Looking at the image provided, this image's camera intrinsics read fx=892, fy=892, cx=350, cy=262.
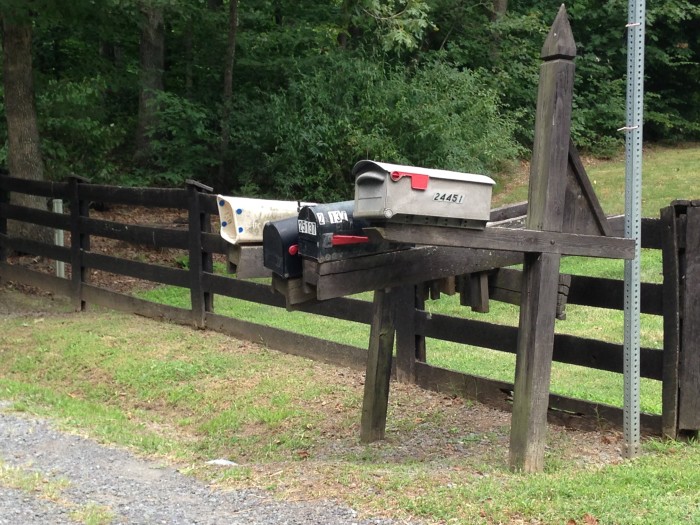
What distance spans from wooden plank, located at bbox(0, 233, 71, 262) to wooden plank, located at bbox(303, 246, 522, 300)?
729 cm

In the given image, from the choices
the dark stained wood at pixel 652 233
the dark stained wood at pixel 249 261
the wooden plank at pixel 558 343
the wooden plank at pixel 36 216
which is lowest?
the wooden plank at pixel 558 343

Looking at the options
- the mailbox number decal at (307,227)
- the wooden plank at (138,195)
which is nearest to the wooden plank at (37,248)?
the wooden plank at (138,195)

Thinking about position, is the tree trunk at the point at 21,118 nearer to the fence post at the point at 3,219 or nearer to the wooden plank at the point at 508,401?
the fence post at the point at 3,219

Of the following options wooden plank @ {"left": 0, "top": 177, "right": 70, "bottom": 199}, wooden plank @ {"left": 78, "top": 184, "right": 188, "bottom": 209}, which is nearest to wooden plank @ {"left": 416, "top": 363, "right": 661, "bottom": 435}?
wooden plank @ {"left": 78, "top": 184, "right": 188, "bottom": 209}

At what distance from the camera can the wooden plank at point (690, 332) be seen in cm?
558

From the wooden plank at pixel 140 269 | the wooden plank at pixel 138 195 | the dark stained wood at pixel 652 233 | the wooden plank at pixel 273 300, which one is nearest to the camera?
the dark stained wood at pixel 652 233

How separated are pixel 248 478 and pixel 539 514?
1733 mm

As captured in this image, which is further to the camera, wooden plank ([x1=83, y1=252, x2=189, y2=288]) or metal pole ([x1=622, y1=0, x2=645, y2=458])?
wooden plank ([x1=83, y1=252, x2=189, y2=288])

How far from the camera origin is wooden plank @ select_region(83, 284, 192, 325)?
32.7ft

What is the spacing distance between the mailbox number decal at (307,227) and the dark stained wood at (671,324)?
231 cm

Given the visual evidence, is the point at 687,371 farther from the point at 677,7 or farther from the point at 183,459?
the point at 677,7

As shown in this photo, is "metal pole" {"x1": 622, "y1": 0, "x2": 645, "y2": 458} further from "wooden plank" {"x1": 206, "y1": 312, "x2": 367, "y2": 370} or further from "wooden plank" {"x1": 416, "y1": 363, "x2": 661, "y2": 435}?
"wooden plank" {"x1": 206, "y1": 312, "x2": 367, "y2": 370}

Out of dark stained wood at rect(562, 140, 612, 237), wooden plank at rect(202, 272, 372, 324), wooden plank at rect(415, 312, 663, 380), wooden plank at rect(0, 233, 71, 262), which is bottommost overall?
wooden plank at rect(0, 233, 71, 262)

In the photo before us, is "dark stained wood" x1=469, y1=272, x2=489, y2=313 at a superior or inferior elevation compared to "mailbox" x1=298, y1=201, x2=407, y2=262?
inferior
